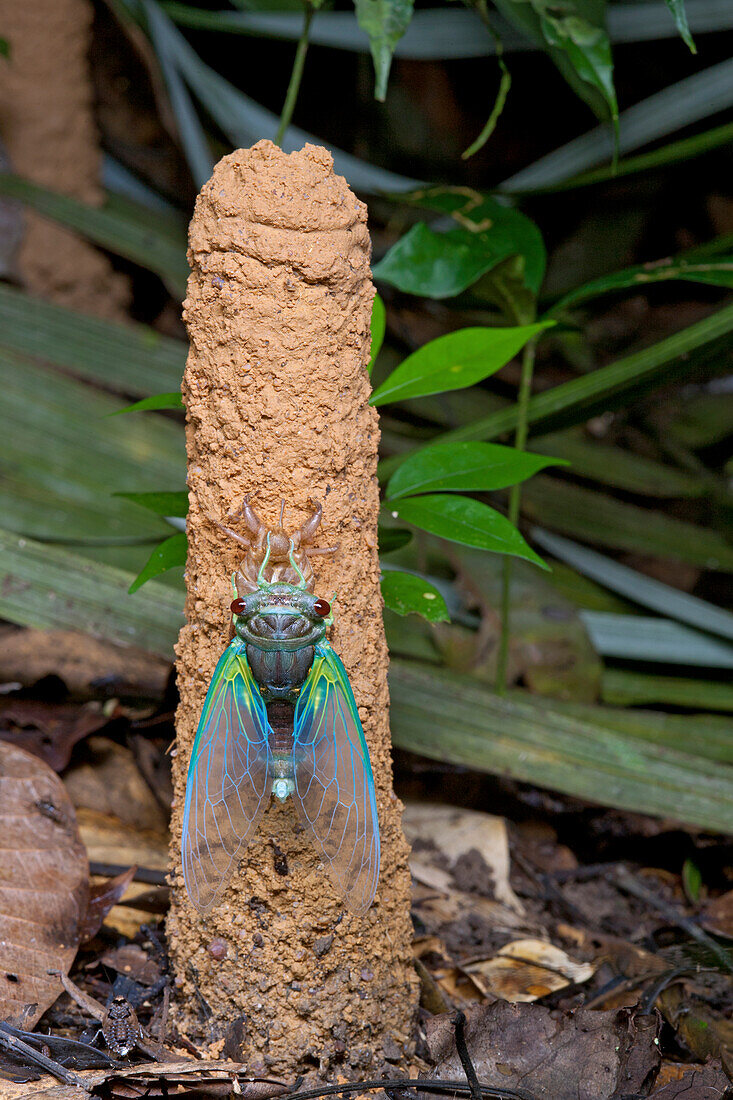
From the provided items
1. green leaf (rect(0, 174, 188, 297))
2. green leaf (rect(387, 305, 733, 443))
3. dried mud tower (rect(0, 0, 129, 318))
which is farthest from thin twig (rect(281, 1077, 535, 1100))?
dried mud tower (rect(0, 0, 129, 318))

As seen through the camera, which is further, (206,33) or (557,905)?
(206,33)

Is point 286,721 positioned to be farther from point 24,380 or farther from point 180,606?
point 24,380

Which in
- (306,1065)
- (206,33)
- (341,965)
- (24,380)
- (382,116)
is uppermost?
(206,33)

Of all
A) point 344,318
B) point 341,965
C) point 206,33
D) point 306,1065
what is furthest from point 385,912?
point 206,33

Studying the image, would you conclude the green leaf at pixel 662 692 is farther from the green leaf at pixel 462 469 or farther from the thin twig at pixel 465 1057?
the thin twig at pixel 465 1057

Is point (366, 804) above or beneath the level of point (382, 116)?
beneath

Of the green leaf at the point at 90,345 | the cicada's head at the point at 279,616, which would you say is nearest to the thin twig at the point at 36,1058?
the cicada's head at the point at 279,616
